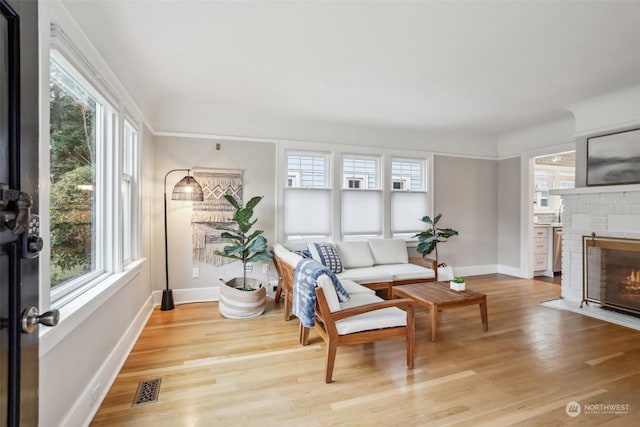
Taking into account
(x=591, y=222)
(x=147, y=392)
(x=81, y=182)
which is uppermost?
(x=81, y=182)

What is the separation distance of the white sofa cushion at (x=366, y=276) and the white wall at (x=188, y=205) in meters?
1.32

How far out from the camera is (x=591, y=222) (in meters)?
3.97

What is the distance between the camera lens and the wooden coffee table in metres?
2.93

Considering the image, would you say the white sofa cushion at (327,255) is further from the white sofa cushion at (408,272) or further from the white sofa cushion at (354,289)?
the white sofa cushion at (408,272)

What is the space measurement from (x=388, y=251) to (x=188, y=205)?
299 centimetres

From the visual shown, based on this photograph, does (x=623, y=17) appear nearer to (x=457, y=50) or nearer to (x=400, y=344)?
(x=457, y=50)

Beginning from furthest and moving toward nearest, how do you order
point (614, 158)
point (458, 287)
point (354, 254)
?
1. point (354, 254)
2. point (614, 158)
3. point (458, 287)

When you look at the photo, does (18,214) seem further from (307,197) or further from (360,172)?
(360,172)

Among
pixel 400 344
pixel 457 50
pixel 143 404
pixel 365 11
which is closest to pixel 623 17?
pixel 457 50

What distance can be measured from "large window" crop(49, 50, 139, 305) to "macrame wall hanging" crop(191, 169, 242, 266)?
118cm

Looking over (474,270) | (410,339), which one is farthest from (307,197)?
(474,270)

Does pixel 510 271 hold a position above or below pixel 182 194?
below

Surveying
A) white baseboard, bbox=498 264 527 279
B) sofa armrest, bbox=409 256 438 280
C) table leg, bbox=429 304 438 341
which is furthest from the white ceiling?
white baseboard, bbox=498 264 527 279

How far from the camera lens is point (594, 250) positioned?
395cm
